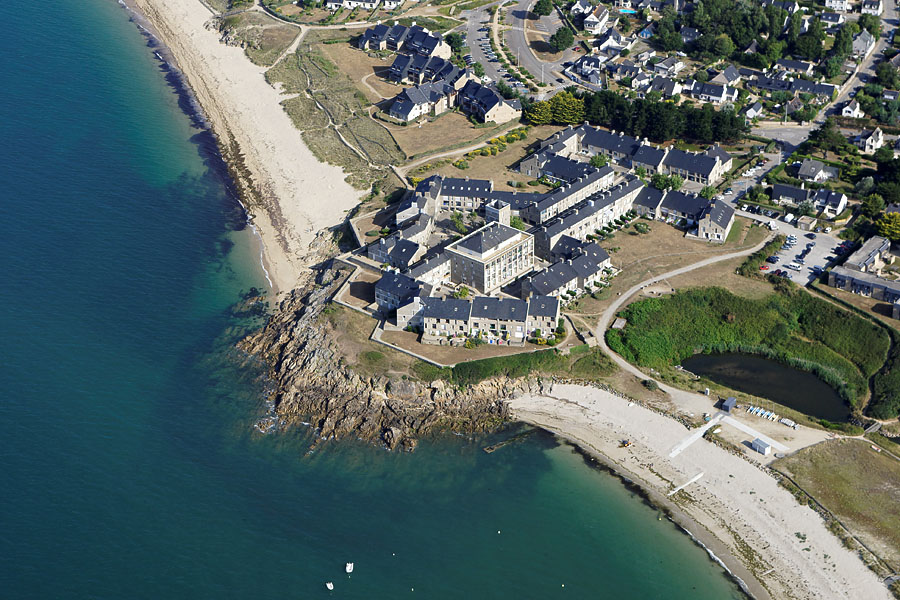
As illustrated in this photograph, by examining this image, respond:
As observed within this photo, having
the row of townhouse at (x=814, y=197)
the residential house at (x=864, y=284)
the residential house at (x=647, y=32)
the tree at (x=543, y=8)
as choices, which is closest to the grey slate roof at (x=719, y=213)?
the row of townhouse at (x=814, y=197)

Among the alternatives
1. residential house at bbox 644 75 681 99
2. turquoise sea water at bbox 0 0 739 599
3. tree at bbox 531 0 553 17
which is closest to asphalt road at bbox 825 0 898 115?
residential house at bbox 644 75 681 99

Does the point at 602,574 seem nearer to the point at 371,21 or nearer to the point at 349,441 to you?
the point at 349,441

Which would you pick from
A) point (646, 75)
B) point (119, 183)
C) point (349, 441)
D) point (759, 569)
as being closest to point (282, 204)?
point (119, 183)

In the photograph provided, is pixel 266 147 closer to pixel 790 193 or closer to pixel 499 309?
pixel 499 309

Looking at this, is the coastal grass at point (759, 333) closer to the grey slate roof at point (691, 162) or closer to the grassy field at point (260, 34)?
the grey slate roof at point (691, 162)

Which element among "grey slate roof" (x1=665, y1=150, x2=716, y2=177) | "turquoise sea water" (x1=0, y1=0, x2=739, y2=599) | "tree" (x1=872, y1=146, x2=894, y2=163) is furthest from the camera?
"grey slate roof" (x1=665, y1=150, x2=716, y2=177)

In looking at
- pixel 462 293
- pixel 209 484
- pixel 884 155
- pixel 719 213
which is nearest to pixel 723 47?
pixel 884 155

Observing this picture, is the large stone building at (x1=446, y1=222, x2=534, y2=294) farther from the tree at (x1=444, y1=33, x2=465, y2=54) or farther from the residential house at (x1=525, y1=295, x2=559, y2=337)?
the tree at (x1=444, y1=33, x2=465, y2=54)
